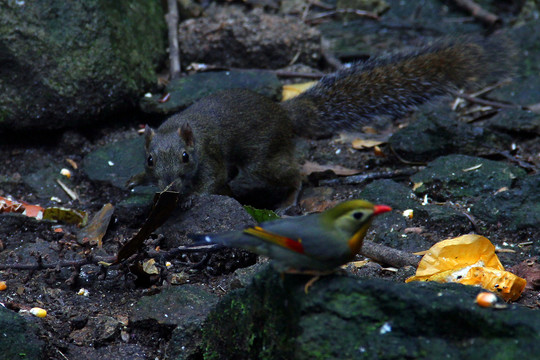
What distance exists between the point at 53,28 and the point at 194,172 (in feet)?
7.31

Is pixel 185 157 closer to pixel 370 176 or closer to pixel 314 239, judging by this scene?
pixel 370 176

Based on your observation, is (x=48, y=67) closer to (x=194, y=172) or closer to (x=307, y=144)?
(x=194, y=172)

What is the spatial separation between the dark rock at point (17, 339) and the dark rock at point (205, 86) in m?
3.99

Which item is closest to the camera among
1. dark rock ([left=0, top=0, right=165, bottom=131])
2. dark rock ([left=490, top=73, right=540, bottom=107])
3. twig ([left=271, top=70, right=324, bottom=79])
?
dark rock ([left=0, top=0, right=165, bottom=131])

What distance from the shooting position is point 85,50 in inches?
263

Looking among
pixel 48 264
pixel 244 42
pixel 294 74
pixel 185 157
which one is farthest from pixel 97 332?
pixel 244 42

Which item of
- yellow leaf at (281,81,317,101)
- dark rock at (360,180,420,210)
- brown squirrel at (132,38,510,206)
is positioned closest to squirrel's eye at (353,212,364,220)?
dark rock at (360,180,420,210)

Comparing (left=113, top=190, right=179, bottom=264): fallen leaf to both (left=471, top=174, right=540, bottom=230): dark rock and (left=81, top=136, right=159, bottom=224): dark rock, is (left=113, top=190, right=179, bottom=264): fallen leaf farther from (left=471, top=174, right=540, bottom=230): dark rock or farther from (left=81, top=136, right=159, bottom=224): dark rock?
(left=471, top=174, right=540, bottom=230): dark rock

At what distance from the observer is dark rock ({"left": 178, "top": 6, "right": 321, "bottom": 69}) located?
26.6 feet

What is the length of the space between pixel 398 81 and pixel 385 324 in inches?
165

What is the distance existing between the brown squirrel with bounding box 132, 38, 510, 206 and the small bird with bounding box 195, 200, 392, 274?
3.41 metres

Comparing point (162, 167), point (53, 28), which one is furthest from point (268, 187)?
point (53, 28)

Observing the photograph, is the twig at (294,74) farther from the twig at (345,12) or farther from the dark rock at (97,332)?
the dark rock at (97,332)

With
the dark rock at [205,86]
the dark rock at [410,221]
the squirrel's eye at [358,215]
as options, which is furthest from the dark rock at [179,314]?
the dark rock at [205,86]
